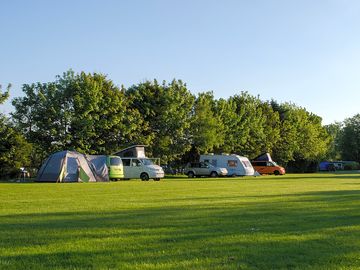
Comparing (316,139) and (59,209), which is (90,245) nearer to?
(59,209)

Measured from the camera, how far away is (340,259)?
6457 mm

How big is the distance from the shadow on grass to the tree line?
21991 millimetres

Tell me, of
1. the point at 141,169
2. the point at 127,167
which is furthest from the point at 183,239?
the point at 127,167

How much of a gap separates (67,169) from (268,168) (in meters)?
32.0

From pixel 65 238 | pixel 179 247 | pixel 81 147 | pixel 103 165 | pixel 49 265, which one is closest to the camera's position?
pixel 49 265

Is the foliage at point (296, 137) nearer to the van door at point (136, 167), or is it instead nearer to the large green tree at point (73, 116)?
the large green tree at point (73, 116)

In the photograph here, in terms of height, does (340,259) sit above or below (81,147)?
below

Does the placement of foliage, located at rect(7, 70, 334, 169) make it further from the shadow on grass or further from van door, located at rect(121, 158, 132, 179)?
the shadow on grass

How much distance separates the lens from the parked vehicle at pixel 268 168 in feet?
189

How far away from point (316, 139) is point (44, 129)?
163ft

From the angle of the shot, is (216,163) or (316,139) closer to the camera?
(216,163)

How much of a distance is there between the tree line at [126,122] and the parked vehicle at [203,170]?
209 cm

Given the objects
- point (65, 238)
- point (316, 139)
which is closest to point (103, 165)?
point (65, 238)

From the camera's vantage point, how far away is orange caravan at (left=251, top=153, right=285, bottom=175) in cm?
5775
